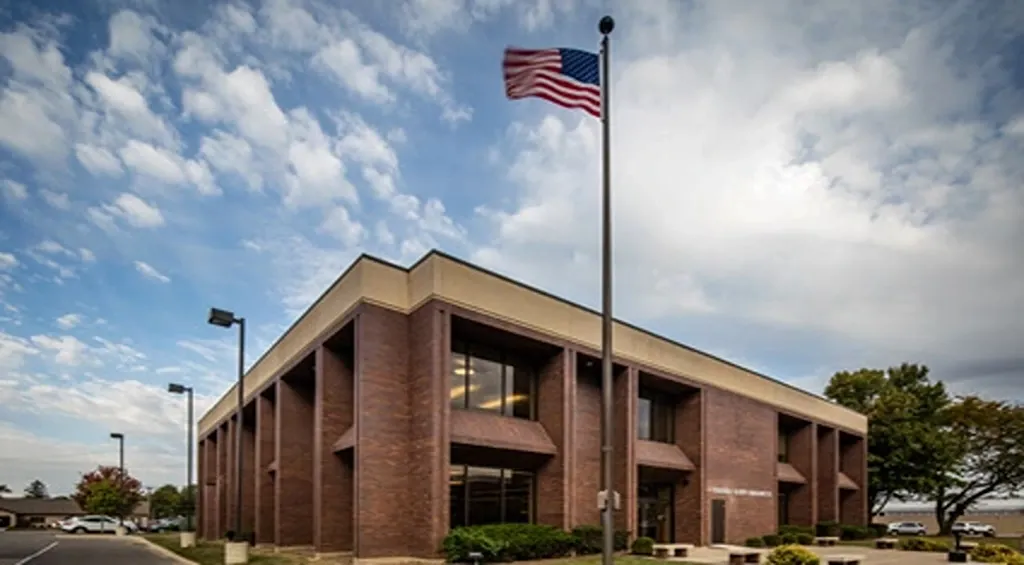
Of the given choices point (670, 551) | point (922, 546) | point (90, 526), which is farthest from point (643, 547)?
point (90, 526)

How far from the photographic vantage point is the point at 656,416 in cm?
3469

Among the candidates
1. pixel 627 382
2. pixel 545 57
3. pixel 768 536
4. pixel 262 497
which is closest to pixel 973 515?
pixel 768 536

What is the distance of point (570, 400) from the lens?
26.3m

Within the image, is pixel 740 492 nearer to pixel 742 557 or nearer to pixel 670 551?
pixel 670 551

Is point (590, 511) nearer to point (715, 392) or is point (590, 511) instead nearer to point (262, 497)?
point (715, 392)

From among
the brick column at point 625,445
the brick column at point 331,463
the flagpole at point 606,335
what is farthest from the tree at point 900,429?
the flagpole at point 606,335

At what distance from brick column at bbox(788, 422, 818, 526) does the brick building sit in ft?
17.7

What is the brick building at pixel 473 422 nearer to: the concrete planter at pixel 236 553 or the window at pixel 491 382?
the window at pixel 491 382

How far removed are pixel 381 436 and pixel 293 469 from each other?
9.40m

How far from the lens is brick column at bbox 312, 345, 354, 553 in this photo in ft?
78.8

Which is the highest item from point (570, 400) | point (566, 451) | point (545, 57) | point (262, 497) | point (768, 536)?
point (545, 57)

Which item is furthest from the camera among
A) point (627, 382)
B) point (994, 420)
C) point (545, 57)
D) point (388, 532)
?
point (994, 420)

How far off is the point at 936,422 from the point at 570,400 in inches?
1627

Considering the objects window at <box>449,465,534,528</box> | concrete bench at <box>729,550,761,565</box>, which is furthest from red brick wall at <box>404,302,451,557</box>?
concrete bench at <box>729,550,761,565</box>
